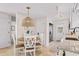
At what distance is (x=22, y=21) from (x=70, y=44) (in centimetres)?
86

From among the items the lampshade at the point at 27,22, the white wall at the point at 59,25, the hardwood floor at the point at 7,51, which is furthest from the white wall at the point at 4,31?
the white wall at the point at 59,25

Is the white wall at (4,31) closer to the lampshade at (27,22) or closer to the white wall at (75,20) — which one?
the lampshade at (27,22)

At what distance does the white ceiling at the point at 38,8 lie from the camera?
5.44 feet

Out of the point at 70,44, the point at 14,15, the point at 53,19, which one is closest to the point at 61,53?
the point at 70,44

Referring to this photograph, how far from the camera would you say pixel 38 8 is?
1693 millimetres

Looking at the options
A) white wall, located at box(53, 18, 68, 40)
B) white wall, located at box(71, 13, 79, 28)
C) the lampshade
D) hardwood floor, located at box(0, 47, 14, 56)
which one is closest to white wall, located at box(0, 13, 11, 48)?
hardwood floor, located at box(0, 47, 14, 56)

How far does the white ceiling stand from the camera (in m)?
1.66

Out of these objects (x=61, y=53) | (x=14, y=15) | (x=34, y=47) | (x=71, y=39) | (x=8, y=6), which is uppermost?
(x=8, y=6)

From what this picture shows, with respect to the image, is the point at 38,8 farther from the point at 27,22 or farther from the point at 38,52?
the point at 38,52

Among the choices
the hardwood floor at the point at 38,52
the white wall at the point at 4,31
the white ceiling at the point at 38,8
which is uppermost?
the white ceiling at the point at 38,8

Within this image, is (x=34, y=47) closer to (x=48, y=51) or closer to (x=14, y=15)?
(x=48, y=51)

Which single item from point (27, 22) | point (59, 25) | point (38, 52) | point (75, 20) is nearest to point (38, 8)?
point (27, 22)

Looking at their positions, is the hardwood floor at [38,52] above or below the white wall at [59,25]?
below

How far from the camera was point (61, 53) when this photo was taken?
1.73m
